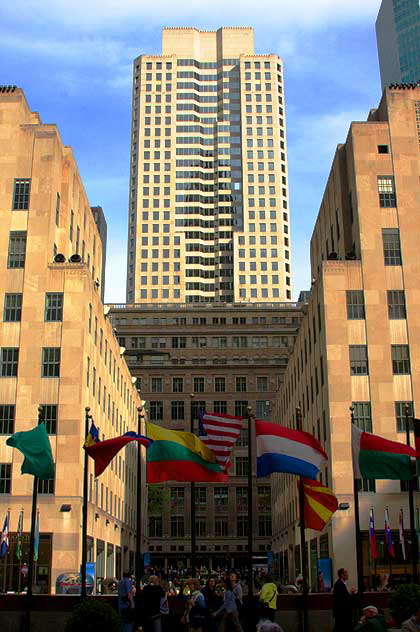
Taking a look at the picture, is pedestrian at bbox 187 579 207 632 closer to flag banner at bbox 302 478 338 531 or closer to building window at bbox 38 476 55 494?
flag banner at bbox 302 478 338 531

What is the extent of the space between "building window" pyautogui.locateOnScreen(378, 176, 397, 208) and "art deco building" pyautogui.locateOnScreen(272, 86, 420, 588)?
3.1 inches

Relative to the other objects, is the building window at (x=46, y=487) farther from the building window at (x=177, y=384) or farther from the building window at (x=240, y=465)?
the building window at (x=177, y=384)

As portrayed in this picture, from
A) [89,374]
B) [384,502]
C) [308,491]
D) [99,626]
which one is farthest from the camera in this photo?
[89,374]

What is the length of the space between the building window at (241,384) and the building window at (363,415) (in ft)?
243

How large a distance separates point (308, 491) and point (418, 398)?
2853 centimetres

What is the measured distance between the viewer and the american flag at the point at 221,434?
96.7 feet

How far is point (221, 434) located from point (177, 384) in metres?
99.3

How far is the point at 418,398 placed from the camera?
54500 millimetres

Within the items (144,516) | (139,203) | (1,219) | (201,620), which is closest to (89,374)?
(1,219)

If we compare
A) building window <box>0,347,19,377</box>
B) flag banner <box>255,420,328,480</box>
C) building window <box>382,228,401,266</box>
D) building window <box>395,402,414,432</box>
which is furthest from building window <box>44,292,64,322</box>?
flag banner <box>255,420,328,480</box>

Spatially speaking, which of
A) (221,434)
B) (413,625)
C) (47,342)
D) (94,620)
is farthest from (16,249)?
(413,625)

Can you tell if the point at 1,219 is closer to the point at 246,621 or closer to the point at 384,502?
the point at 384,502

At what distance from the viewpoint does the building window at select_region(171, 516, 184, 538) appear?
11937 cm

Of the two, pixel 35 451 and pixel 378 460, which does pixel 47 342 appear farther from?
pixel 378 460
